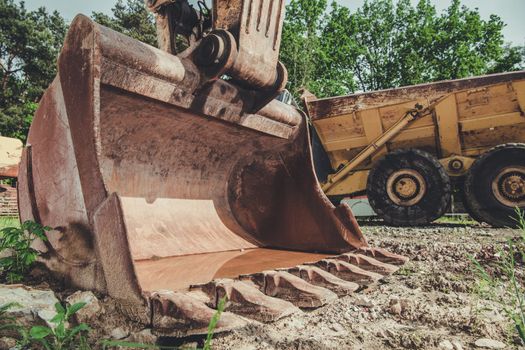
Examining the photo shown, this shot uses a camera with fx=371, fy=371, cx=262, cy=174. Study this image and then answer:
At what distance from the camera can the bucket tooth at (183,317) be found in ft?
3.04

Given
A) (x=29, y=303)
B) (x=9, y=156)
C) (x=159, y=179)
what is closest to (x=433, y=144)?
(x=159, y=179)

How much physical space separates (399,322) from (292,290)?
1.47 ft

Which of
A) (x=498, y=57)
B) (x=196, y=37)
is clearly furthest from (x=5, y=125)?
(x=498, y=57)

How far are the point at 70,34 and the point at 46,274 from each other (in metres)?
0.89

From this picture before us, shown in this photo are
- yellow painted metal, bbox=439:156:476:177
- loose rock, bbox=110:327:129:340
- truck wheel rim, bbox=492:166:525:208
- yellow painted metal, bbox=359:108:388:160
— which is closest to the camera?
loose rock, bbox=110:327:129:340

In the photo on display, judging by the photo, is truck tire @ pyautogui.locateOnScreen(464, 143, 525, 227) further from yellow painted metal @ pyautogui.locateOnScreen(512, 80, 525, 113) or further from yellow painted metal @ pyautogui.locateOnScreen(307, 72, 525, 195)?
yellow painted metal @ pyautogui.locateOnScreen(512, 80, 525, 113)

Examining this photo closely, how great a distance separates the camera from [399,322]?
53.1 inches

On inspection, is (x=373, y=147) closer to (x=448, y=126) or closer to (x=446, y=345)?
(x=448, y=126)

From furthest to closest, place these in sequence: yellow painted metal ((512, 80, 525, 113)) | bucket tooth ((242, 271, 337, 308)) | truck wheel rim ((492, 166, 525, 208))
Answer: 1. yellow painted metal ((512, 80, 525, 113))
2. truck wheel rim ((492, 166, 525, 208))
3. bucket tooth ((242, 271, 337, 308))

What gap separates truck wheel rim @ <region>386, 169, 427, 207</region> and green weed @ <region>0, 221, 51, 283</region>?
450 centimetres

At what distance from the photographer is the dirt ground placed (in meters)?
1.12

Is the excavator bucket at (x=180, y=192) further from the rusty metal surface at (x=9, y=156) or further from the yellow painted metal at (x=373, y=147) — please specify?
the rusty metal surface at (x=9, y=156)

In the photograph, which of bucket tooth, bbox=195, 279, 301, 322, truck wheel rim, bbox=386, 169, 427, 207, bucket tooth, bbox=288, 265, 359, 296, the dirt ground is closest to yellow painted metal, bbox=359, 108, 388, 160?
truck wheel rim, bbox=386, 169, 427, 207

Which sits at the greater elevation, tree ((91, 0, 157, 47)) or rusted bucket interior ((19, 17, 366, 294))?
tree ((91, 0, 157, 47))
